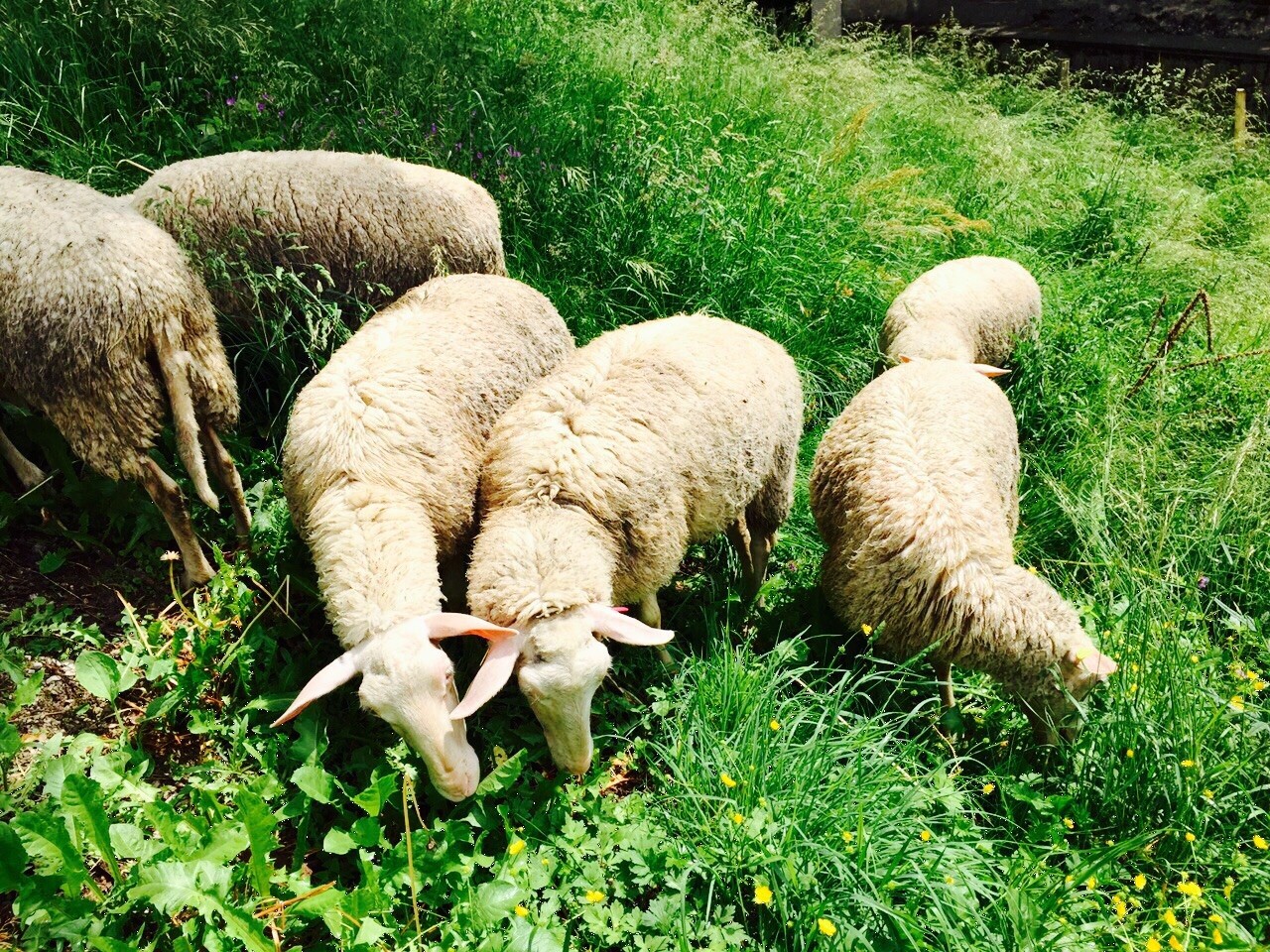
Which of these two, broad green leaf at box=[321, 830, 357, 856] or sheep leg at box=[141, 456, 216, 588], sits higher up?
sheep leg at box=[141, 456, 216, 588]

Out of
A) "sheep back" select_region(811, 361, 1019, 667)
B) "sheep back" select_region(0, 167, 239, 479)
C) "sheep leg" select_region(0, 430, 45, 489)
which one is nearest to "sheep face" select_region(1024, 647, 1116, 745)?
"sheep back" select_region(811, 361, 1019, 667)

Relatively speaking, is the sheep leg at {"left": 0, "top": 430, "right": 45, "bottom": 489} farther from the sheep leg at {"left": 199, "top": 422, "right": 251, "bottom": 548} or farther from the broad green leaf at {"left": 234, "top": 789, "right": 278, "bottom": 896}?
the broad green leaf at {"left": 234, "top": 789, "right": 278, "bottom": 896}

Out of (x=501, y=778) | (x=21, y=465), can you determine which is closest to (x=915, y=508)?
(x=501, y=778)

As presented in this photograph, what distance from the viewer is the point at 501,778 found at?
239 centimetres

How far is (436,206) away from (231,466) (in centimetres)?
148

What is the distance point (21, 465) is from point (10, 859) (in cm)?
190

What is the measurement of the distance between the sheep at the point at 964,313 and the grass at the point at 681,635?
0.64 feet

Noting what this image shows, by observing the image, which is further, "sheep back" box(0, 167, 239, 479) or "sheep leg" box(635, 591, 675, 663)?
"sheep leg" box(635, 591, 675, 663)

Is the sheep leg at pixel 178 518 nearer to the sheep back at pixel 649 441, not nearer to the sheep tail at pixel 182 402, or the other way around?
the sheep tail at pixel 182 402

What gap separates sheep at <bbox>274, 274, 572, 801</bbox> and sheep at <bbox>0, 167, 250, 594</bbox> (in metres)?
0.45

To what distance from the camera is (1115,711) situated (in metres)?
2.66

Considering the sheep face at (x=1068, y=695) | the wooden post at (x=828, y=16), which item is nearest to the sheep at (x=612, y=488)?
the sheep face at (x=1068, y=695)

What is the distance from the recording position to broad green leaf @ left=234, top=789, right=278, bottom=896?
2105 mm

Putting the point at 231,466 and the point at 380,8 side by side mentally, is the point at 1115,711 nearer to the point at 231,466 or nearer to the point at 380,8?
the point at 231,466
